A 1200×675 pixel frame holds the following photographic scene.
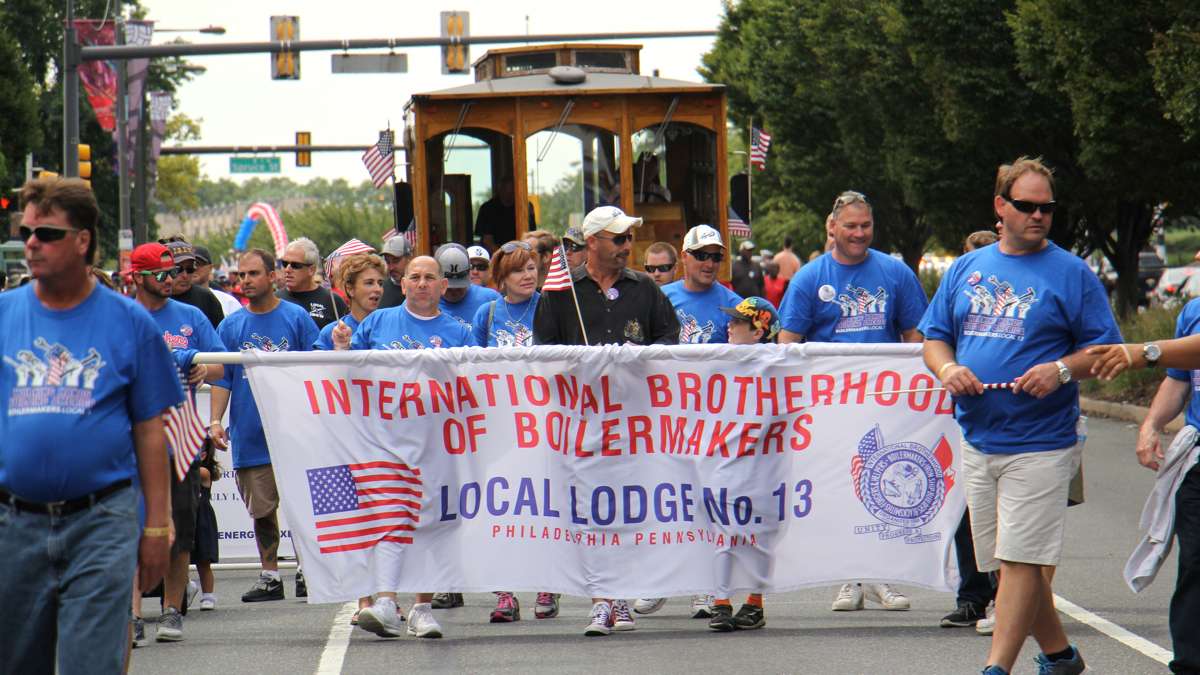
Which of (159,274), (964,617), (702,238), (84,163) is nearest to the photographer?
(964,617)

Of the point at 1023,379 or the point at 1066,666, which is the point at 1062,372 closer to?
the point at 1023,379

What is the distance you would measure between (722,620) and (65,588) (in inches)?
167

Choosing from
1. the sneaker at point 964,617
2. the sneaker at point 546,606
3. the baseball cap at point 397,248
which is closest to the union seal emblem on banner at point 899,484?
the sneaker at point 964,617

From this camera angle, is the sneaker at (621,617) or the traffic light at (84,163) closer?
the sneaker at (621,617)

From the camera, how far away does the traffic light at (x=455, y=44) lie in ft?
94.7

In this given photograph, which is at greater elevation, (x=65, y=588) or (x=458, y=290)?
(x=458, y=290)

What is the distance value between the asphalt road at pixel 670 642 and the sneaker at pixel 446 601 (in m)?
0.07

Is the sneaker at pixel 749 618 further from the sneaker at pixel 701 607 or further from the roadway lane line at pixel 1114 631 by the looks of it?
the roadway lane line at pixel 1114 631

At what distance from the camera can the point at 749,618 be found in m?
8.98

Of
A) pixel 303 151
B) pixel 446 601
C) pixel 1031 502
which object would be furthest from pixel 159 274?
pixel 303 151

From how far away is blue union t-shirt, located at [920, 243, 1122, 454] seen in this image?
6789 millimetres

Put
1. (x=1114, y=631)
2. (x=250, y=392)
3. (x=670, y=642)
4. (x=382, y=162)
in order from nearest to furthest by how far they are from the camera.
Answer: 1. (x=1114, y=631)
2. (x=670, y=642)
3. (x=250, y=392)
4. (x=382, y=162)

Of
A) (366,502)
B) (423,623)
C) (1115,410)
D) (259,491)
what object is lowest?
(1115,410)

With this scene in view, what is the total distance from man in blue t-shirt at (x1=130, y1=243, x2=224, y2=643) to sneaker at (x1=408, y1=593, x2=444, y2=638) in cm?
117
